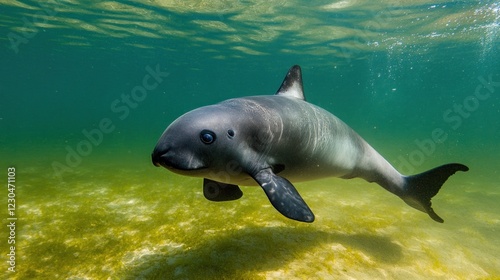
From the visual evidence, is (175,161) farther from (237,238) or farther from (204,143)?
(237,238)

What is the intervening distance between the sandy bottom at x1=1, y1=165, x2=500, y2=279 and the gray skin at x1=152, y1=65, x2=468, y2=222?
2.92 ft

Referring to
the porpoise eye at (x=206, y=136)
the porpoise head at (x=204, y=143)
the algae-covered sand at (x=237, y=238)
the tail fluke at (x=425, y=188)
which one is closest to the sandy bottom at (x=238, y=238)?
the algae-covered sand at (x=237, y=238)

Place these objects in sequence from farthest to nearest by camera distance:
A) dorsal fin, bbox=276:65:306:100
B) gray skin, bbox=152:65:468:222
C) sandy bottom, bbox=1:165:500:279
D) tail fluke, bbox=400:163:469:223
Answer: dorsal fin, bbox=276:65:306:100 → tail fluke, bbox=400:163:469:223 → sandy bottom, bbox=1:165:500:279 → gray skin, bbox=152:65:468:222

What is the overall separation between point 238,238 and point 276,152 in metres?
1.96

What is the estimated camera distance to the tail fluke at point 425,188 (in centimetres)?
482

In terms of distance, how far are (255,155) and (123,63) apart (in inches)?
1730

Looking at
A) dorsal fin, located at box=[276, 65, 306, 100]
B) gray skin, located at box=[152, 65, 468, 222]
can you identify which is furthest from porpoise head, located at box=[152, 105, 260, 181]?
dorsal fin, located at box=[276, 65, 306, 100]

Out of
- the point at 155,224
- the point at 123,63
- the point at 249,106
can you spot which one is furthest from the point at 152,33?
Answer: the point at 249,106

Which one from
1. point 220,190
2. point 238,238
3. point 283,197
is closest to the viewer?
point 283,197

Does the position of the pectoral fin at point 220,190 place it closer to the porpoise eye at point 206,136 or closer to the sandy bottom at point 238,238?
the sandy bottom at point 238,238

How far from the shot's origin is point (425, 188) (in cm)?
500

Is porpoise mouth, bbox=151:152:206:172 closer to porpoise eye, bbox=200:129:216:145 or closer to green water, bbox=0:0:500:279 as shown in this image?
porpoise eye, bbox=200:129:216:145

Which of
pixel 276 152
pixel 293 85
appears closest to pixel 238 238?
pixel 276 152

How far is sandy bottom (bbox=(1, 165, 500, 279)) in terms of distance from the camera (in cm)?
401
